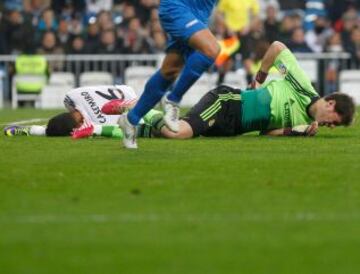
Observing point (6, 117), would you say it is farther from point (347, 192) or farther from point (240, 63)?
point (347, 192)

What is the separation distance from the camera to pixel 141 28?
1120 inches

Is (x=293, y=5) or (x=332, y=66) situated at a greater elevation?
(x=293, y=5)

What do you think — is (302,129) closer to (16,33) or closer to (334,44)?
(334,44)

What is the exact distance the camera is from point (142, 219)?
810 centimetres

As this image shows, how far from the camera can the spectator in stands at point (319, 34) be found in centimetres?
2820

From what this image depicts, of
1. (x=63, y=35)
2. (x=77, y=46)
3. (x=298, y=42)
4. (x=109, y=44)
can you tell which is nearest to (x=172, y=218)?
(x=298, y=42)

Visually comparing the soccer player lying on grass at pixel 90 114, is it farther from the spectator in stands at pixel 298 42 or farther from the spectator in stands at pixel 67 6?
the spectator in stands at pixel 67 6

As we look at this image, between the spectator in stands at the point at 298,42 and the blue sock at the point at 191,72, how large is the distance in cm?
1537

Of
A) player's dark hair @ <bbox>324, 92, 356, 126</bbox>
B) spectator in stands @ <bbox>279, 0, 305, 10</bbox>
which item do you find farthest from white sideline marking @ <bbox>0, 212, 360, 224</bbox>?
spectator in stands @ <bbox>279, 0, 305, 10</bbox>

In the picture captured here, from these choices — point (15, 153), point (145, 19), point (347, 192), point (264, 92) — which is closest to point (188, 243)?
point (347, 192)

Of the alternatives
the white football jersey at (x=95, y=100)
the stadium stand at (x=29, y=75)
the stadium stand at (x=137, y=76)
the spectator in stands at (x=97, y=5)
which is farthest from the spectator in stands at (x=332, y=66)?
the white football jersey at (x=95, y=100)

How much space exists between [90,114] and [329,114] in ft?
8.41

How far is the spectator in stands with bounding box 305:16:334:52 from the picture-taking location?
2820 centimetres

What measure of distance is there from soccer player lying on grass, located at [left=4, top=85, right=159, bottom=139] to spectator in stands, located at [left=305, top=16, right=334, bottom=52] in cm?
1447
